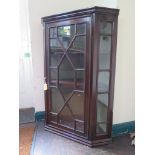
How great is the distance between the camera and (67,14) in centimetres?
262

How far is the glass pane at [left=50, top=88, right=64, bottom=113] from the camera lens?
9.74 feet

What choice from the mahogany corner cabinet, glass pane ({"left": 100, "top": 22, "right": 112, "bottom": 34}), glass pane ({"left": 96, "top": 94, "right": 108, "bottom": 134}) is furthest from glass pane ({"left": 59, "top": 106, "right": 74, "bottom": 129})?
glass pane ({"left": 100, "top": 22, "right": 112, "bottom": 34})

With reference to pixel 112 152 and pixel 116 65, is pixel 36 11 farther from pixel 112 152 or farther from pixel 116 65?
pixel 112 152

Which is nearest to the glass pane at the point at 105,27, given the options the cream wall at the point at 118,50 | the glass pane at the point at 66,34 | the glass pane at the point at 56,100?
the cream wall at the point at 118,50

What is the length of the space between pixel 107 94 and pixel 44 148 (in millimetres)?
1057

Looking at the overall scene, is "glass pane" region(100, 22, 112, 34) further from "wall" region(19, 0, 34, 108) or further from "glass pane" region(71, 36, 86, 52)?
"wall" region(19, 0, 34, 108)

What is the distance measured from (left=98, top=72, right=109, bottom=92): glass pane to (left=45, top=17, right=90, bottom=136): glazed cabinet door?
18 cm

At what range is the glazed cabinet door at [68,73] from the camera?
102 inches

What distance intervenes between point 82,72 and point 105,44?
46 centimetres

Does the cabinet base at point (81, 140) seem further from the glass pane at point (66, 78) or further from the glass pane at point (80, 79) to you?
the glass pane at point (80, 79)

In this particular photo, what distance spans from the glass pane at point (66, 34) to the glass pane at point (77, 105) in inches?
27.6

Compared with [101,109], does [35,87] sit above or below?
above

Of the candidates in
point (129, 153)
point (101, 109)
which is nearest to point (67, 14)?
point (101, 109)

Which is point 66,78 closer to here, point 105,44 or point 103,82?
point 103,82
